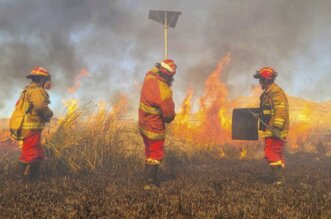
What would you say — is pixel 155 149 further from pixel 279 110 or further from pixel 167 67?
pixel 279 110

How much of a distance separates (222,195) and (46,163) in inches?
150

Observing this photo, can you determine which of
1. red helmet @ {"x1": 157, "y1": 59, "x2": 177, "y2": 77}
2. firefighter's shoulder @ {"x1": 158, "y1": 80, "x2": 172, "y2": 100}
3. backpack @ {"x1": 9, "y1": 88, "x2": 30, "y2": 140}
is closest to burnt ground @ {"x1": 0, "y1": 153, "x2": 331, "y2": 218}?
backpack @ {"x1": 9, "y1": 88, "x2": 30, "y2": 140}

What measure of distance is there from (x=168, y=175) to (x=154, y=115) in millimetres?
1741

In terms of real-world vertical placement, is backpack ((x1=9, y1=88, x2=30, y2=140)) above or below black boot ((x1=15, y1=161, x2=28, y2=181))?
above

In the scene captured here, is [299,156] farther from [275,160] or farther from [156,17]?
[156,17]

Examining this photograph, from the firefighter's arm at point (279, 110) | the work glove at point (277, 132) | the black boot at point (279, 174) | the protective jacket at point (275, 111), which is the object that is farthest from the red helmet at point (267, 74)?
the black boot at point (279, 174)

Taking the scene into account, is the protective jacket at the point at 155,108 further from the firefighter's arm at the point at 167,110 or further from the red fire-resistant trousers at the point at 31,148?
the red fire-resistant trousers at the point at 31,148

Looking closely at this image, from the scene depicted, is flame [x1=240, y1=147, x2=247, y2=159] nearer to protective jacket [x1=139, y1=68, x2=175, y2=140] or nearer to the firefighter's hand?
the firefighter's hand

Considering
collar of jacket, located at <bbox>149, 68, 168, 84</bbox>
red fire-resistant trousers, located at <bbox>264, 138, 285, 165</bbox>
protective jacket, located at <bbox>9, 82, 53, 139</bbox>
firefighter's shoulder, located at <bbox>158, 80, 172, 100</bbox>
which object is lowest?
red fire-resistant trousers, located at <bbox>264, 138, 285, 165</bbox>

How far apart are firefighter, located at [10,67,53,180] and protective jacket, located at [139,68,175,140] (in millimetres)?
1816

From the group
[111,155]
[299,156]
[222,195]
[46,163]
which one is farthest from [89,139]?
[299,156]

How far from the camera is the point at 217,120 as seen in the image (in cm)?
1207

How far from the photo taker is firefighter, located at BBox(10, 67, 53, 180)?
5918mm

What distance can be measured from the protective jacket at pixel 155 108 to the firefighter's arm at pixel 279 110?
2.01 m
